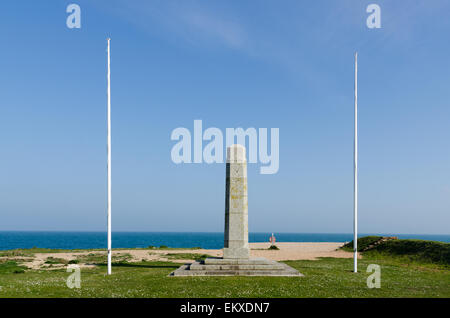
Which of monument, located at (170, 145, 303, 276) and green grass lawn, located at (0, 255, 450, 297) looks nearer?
green grass lawn, located at (0, 255, 450, 297)

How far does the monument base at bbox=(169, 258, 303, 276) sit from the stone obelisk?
58cm

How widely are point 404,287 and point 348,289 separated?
3102 mm

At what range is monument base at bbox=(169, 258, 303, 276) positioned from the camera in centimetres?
1912

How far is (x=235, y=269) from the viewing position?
19594 mm

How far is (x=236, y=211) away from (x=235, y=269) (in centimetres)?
320

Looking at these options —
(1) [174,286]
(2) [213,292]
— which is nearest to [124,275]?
(1) [174,286]

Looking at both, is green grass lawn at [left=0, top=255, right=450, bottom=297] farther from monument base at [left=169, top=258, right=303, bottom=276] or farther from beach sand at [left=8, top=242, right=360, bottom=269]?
beach sand at [left=8, top=242, right=360, bottom=269]

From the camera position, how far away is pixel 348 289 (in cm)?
1548

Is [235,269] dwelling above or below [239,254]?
below

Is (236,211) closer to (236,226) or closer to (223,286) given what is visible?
(236,226)

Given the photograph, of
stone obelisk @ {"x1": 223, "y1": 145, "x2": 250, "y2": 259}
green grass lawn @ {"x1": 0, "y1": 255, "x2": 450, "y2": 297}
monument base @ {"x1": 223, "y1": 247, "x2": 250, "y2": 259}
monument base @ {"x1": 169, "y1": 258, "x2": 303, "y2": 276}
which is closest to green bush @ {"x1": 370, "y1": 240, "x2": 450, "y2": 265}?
green grass lawn @ {"x1": 0, "y1": 255, "x2": 450, "y2": 297}

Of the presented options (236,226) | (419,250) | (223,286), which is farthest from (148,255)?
(419,250)

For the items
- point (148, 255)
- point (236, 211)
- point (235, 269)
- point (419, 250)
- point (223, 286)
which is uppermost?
point (236, 211)
